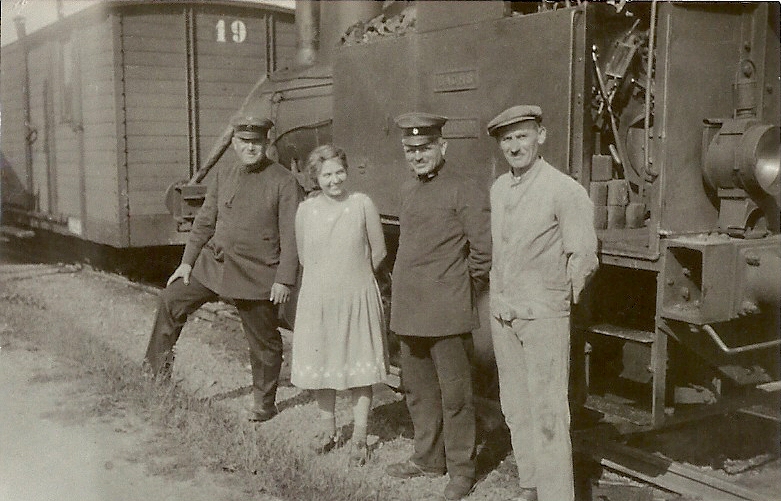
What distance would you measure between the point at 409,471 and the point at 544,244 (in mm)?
1523

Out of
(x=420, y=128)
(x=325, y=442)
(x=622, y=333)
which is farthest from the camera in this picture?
(x=325, y=442)

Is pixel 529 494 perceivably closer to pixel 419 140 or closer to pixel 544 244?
pixel 544 244

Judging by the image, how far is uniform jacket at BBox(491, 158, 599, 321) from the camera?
3.54m

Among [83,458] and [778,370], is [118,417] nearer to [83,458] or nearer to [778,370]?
[83,458]

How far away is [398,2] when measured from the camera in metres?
6.89

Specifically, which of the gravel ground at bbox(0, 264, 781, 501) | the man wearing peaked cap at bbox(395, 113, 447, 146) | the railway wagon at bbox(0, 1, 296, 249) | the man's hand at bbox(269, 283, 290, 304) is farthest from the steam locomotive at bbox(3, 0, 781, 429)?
the railway wagon at bbox(0, 1, 296, 249)

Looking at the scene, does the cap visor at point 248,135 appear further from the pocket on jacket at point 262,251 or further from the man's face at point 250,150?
the pocket on jacket at point 262,251

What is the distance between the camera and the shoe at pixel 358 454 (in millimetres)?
4496

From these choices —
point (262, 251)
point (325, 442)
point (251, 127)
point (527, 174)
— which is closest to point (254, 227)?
point (262, 251)

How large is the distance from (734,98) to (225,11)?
6.69 metres

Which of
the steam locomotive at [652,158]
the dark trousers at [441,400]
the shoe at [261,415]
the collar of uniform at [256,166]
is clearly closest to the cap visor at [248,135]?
the collar of uniform at [256,166]

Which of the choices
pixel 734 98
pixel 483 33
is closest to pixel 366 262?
pixel 483 33

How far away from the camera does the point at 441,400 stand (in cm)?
434

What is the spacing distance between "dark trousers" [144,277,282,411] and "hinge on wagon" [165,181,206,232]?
342cm
